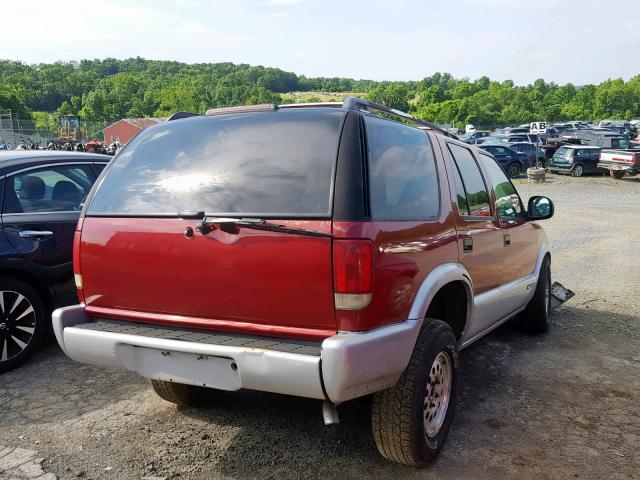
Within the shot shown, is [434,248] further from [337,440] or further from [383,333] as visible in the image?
[337,440]

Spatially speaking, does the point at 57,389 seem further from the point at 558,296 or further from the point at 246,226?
the point at 558,296

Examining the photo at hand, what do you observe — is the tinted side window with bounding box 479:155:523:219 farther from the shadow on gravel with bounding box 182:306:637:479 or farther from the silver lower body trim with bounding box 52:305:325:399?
the silver lower body trim with bounding box 52:305:325:399

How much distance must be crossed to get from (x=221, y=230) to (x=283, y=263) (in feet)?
1.17

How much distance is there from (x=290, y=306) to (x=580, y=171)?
27.1m

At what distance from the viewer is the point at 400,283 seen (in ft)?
8.90

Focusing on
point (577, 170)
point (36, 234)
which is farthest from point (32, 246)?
point (577, 170)

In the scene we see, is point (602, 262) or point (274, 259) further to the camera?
point (602, 262)

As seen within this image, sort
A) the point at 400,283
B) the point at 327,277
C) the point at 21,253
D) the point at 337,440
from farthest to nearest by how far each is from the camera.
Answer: the point at 21,253, the point at 337,440, the point at 400,283, the point at 327,277

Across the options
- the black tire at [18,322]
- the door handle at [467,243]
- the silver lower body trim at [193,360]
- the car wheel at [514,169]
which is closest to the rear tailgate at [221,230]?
the silver lower body trim at [193,360]

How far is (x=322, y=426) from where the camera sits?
11.5ft

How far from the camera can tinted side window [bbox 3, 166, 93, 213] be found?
15.2 feet

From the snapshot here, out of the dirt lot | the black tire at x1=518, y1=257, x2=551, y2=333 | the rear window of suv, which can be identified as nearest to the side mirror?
the black tire at x1=518, y1=257, x2=551, y2=333

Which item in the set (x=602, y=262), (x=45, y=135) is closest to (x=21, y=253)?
(x=602, y=262)

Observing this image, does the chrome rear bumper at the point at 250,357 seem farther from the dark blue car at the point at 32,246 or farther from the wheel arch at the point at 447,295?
the dark blue car at the point at 32,246
